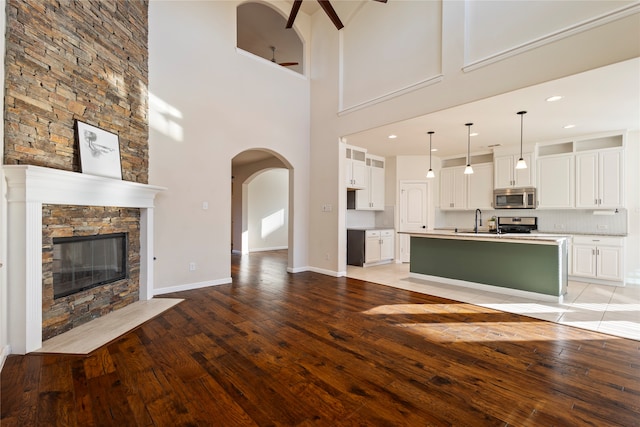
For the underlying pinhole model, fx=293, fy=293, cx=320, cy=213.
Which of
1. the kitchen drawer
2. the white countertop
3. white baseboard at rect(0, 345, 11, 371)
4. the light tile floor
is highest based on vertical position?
the white countertop

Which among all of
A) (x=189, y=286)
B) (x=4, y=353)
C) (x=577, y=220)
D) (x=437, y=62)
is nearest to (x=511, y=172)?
(x=577, y=220)

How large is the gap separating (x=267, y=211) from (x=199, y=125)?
209 inches

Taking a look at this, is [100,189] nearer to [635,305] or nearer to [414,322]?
[414,322]

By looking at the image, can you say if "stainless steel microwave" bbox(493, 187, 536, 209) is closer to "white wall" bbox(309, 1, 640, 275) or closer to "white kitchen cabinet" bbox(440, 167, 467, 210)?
"white kitchen cabinet" bbox(440, 167, 467, 210)

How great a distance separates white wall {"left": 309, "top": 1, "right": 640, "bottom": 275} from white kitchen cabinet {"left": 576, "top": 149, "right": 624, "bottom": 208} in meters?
3.20

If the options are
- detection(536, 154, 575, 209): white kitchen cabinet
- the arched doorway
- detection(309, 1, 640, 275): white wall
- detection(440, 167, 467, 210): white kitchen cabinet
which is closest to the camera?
detection(309, 1, 640, 275): white wall

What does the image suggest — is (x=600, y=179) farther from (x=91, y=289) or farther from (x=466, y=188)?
(x=91, y=289)

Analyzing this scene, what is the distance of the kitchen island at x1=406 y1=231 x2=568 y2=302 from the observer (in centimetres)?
403

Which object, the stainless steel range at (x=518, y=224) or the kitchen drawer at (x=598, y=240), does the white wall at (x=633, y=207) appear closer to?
the kitchen drawer at (x=598, y=240)

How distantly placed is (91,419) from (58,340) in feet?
4.89

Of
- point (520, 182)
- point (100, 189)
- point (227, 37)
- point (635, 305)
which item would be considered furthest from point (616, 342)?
point (227, 37)

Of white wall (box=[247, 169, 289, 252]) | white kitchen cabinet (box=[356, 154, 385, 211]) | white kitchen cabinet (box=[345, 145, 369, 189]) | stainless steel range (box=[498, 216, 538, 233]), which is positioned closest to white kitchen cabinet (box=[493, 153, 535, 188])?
stainless steel range (box=[498, 216, 538, 233])

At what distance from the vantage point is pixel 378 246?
710cm

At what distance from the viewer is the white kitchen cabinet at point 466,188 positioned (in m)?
6.66
